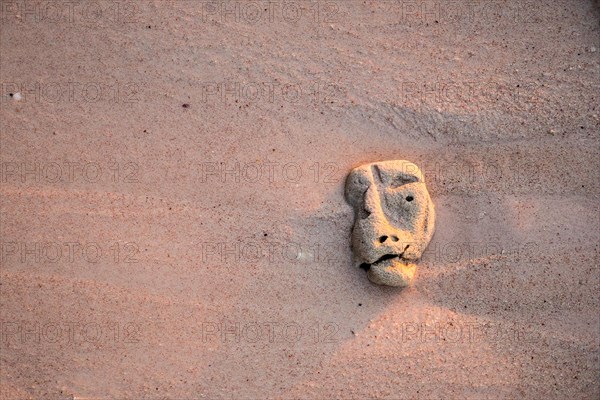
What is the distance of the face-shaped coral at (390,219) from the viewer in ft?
10.1

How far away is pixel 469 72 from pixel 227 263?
64.4 inches

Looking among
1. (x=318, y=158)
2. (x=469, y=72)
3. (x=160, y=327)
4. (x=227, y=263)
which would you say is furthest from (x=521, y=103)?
(x=160, y=327)

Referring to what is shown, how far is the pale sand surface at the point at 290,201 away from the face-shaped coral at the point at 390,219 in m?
0.12

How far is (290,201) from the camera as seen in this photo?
127 inches

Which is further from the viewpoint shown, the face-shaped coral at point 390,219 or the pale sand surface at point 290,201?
the pale sand surface at point 290,201

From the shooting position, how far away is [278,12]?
10.8 feet

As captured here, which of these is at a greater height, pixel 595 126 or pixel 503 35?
pixel 503 35

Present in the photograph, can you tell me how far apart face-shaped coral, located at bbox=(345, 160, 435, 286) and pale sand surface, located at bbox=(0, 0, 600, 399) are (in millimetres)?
116

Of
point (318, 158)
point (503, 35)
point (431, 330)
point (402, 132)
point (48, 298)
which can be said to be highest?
point (503, 35)

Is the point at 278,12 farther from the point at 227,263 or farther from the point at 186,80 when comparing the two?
the point at 227,263

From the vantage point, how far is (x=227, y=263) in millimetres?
3209

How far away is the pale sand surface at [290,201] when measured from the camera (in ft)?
10.5

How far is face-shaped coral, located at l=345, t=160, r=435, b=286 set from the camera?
10.1ft

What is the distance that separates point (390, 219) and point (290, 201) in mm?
525
